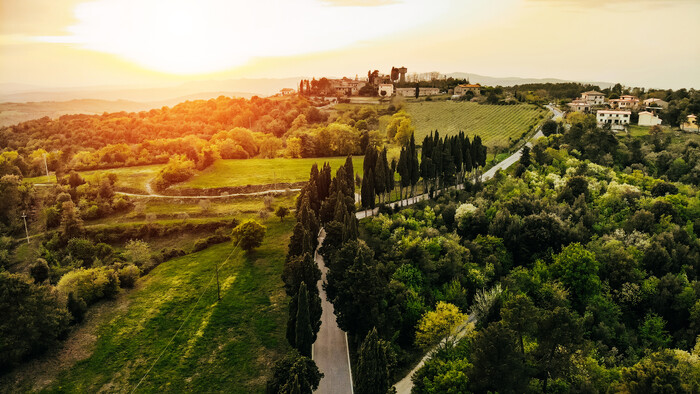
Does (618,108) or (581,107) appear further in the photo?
(581,107)

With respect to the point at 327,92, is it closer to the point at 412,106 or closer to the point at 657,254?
the point at 412,106

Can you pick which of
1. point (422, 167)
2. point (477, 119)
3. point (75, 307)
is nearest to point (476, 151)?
→ point (422, 167)

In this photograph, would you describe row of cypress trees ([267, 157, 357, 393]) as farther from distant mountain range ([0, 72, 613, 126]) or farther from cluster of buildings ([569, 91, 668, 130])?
distant mountain range ([0, 72, 613, 126])

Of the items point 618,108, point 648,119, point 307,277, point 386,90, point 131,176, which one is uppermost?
point 386,90

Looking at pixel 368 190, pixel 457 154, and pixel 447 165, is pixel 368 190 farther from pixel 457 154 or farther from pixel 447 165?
pixel 457 154

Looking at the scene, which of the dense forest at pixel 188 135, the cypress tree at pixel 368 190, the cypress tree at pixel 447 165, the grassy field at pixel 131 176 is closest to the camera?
the cypress tree at pixel 368 190

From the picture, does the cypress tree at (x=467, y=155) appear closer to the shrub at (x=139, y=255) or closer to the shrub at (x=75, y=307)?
the shrub at (x=139, y=255)

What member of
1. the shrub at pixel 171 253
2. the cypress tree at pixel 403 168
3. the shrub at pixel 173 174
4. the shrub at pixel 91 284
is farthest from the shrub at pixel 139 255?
the cypress tree at pixel 403 168
